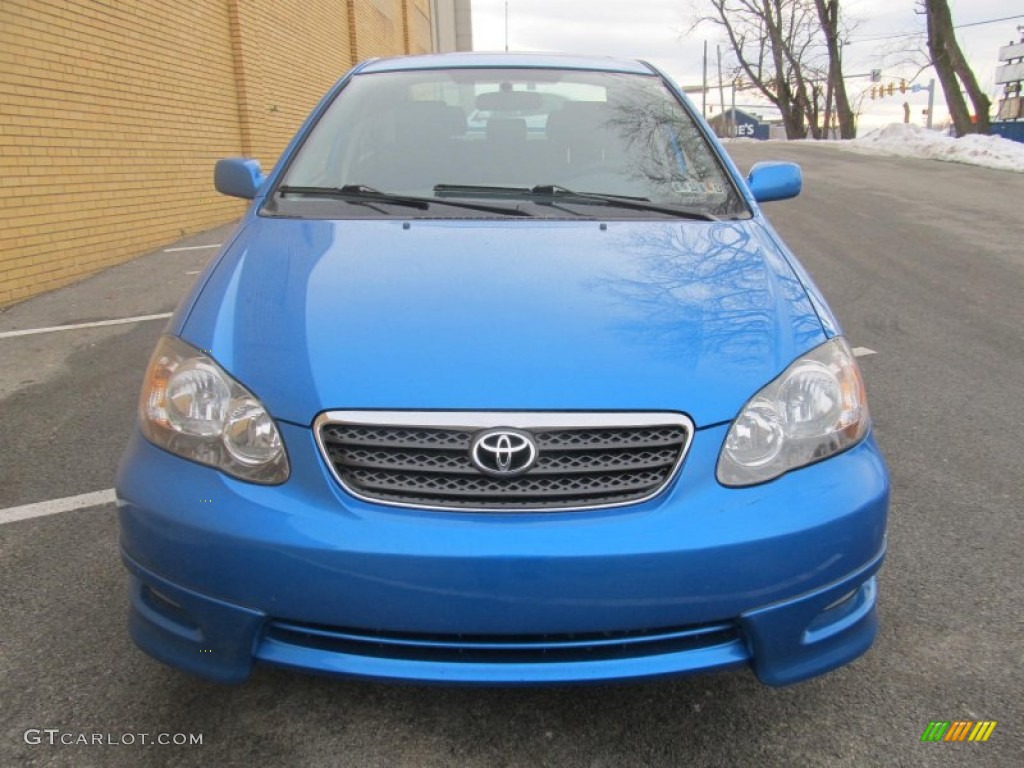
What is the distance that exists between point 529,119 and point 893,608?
2154 millimetres

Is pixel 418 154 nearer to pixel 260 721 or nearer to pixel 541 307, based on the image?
pixel 541 307

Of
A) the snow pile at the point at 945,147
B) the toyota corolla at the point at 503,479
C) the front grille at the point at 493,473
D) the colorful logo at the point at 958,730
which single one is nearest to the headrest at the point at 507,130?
the toyota corolla at the point at 503,479

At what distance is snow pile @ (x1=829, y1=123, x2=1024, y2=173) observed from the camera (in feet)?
50.0

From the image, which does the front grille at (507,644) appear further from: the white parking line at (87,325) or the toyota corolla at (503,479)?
the white parking line at (87,325)

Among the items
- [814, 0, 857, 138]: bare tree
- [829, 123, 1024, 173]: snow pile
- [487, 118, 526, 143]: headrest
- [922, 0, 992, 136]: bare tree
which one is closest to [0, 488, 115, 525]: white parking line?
[487, 118, 526, 143]: headrest

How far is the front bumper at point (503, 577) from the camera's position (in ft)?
5.45

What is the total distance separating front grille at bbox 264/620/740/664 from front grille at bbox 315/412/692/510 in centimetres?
28

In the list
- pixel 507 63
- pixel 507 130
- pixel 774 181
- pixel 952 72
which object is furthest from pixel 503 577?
pixel 952 72

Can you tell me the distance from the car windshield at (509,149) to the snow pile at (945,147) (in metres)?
13.7

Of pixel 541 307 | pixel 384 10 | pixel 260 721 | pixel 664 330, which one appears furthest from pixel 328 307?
pixel 384 10

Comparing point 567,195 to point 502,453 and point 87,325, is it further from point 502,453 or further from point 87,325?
point 87,325

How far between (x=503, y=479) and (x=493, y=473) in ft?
0.10

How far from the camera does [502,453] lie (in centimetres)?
173

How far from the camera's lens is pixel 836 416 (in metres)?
1.95
